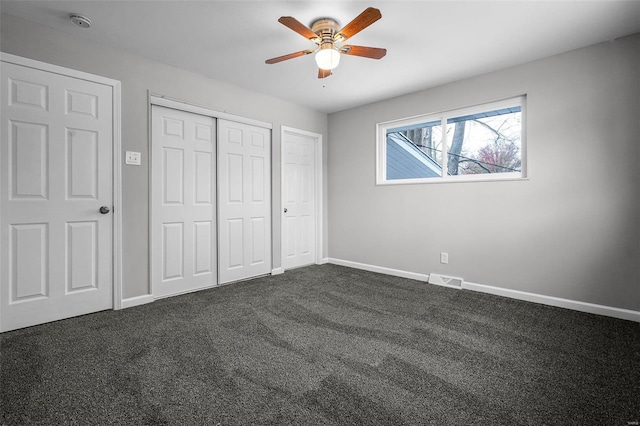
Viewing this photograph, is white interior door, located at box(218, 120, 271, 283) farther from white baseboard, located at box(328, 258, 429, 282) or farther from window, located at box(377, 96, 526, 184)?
window, located at box(377, 96, 526, 184)

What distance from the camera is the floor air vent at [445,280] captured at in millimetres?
3469

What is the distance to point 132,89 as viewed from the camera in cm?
282

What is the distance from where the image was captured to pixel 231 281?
3.64 meters

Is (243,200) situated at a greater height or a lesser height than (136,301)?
greater

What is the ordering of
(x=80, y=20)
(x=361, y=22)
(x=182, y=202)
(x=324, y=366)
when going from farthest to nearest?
1. (x=182, y=202)
2. (x=80, y=20)
3. (x=361, y=22)
4. (x=324, y=366)

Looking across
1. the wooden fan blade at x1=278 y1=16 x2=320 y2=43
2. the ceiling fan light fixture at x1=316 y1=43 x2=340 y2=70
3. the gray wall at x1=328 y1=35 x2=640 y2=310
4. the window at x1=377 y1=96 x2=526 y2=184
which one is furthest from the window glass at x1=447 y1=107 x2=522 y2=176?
the wooden fan blade at x1=278 y1=16 x2=320 y2=43

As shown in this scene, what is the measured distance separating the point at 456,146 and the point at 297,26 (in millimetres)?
2492

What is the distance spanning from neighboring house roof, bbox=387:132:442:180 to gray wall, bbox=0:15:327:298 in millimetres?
2154

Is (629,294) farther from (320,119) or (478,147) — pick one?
(320,119)

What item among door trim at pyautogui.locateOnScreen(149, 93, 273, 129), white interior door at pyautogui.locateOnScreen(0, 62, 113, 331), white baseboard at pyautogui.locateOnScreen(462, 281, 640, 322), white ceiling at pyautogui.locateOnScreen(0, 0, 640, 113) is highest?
white ceiling at pyautogui.locateOnScreen(0, 0, 640, 113)

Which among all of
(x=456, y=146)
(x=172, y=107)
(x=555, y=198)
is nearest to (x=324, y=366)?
(x=555, y=198)

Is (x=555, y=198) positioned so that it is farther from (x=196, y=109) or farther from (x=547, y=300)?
(x=196, y=109)

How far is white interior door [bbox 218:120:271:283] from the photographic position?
355 centimetres

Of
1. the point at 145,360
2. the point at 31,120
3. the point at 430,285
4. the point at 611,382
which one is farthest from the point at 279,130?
the point at 611,382
